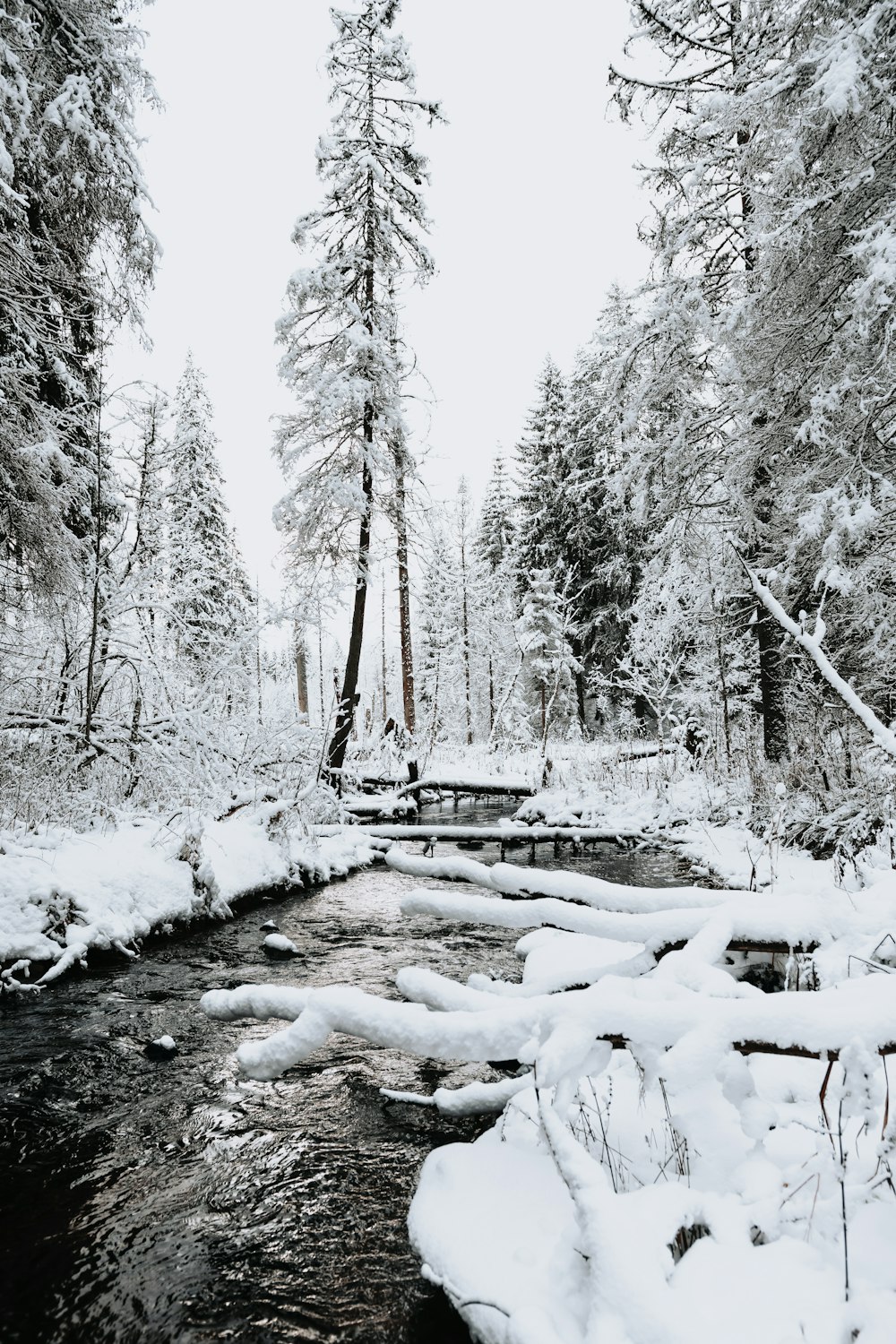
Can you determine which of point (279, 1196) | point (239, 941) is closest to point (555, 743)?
point (239, 941)

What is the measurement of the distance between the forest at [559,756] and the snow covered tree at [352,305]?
0.09 meters

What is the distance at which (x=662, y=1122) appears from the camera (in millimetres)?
2938

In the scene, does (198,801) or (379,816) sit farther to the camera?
(379,816)

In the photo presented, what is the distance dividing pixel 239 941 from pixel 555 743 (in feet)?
65.4

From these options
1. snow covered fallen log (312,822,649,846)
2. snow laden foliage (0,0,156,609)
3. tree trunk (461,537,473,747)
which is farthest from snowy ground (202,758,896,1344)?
tree trunk (461,537,473,747)

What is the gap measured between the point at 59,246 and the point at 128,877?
787cm

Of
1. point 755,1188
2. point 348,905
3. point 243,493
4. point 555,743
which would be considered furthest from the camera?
point 243,493

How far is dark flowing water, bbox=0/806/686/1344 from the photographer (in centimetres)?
248

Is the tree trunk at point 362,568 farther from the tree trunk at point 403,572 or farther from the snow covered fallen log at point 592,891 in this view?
the snow covered fallen log at point 592,891

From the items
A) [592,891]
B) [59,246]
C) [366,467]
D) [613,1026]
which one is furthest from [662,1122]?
[366,467]

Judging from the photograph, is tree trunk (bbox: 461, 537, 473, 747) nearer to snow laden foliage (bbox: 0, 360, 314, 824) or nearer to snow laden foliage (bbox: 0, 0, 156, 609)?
snow laden foliage (bbox: 0, 360, 314, 824)

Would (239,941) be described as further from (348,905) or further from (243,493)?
(243,493)

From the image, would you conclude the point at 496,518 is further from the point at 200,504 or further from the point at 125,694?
the point at 125,694

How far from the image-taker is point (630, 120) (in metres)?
11.5
